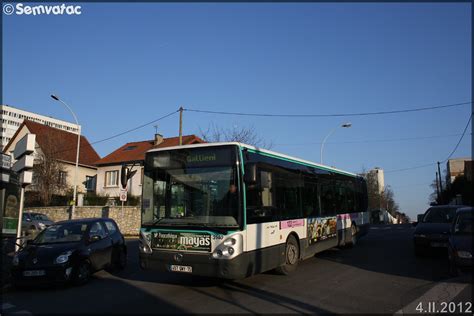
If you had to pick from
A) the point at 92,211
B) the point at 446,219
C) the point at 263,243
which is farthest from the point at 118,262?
the point at 92,211

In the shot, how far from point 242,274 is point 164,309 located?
1.69 meters

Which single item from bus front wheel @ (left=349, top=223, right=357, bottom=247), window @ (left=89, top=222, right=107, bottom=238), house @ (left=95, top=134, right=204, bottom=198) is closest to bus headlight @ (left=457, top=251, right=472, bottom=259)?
bus front wheel @ (left=349, top=223, right=357, bottom=247)

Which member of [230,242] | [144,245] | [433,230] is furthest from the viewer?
[433,230]

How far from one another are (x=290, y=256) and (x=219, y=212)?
3010mm

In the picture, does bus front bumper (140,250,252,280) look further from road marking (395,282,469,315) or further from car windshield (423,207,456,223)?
car windshield (423,207,456,223)

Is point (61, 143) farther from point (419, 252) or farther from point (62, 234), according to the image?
point (419, 252)

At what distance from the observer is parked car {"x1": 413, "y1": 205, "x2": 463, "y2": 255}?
1164cm

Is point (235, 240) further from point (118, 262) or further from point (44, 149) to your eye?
point (44, 149)

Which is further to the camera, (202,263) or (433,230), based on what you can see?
(433,230)

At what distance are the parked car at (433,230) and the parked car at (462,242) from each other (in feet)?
6.23

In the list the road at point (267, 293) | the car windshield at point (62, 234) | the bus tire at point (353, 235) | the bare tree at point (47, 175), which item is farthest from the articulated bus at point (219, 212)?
the bare tree at point (47, 175)

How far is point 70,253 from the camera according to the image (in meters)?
9.01

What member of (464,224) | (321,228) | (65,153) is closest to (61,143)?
(65,153)

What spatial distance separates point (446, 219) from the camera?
12.6 metres
